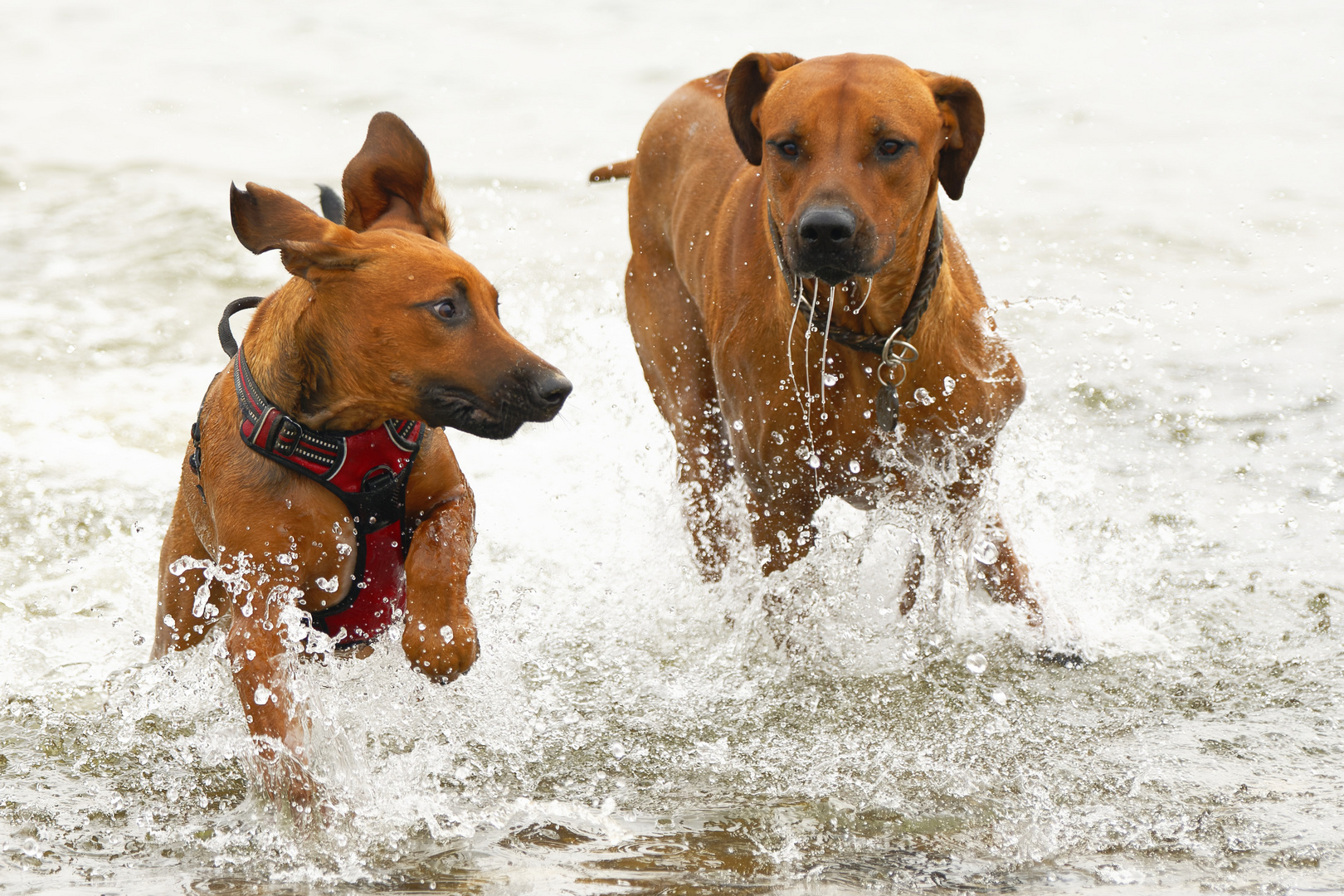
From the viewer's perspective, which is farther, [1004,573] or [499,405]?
[1004,573]

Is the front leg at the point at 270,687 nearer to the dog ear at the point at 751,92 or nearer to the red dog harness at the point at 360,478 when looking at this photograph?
the red dog harness at the point at 360,478

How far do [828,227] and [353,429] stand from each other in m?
1.22

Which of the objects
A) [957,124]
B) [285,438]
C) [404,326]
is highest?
[957,124]

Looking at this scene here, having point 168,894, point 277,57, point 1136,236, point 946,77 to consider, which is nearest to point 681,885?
point 168,894

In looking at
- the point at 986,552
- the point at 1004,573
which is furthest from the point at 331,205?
the point at 1004,573

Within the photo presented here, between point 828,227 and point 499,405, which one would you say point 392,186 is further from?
point 828,227

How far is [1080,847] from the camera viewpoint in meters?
3.01

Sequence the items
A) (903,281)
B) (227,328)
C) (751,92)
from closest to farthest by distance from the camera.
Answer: (903,281) < (227,328) < (751,92)

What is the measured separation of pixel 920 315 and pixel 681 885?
171 centimetres

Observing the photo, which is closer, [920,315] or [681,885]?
[681,885]

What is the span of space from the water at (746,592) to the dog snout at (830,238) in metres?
1.04

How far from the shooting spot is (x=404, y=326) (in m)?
3.07

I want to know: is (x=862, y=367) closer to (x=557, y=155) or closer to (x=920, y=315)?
(x=920, y=315)

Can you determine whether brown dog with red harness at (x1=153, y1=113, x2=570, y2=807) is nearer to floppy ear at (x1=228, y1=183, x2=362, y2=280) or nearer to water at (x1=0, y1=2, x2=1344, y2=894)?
floppy ear at (x1=228, y1=183, x2=362, y2=280)
